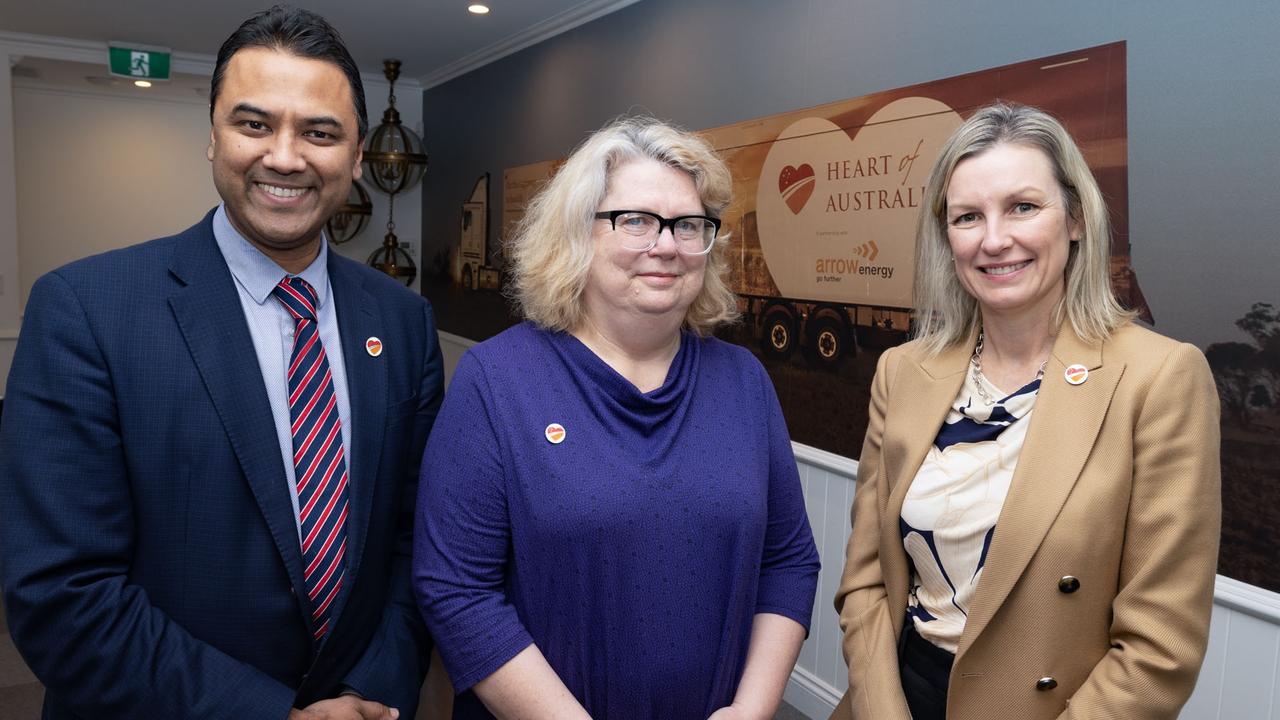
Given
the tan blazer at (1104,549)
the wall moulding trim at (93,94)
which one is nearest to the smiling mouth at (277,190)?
the tan blazer at (1104,549)

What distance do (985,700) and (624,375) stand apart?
0.76m

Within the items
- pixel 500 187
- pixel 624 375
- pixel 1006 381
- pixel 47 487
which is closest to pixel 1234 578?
pixel 1006 381

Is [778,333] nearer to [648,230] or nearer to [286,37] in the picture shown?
[648,230]

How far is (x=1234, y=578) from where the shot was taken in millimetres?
2066

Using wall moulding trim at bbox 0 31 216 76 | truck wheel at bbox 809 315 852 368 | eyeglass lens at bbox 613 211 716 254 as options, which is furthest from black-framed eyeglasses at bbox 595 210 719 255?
wall moulding trim at bbox 0 31 216 76

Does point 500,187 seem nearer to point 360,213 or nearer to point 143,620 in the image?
point 360,213

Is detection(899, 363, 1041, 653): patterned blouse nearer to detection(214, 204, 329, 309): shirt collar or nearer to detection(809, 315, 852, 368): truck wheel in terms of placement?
detection(214, 204, 329, 309): shirt collar

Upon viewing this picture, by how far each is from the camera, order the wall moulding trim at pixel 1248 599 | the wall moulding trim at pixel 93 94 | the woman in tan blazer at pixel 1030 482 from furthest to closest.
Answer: the wall moulding trim at pixel 93 94
the wall moulding trim at pixel 1248 599
the woman in tan blazer at pixel 1030 482

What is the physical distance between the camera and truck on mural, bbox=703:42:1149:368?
232 centimetres

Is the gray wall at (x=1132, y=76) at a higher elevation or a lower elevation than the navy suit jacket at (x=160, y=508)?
higher

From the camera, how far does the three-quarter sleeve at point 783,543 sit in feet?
5.18

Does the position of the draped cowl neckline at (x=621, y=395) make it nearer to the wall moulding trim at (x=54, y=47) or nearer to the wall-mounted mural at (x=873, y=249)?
the wall-mounted mural at (x=873, y=249)

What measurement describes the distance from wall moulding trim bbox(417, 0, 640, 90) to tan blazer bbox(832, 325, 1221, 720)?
3840 millimetres

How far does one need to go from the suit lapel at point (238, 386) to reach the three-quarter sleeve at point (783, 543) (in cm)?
78
